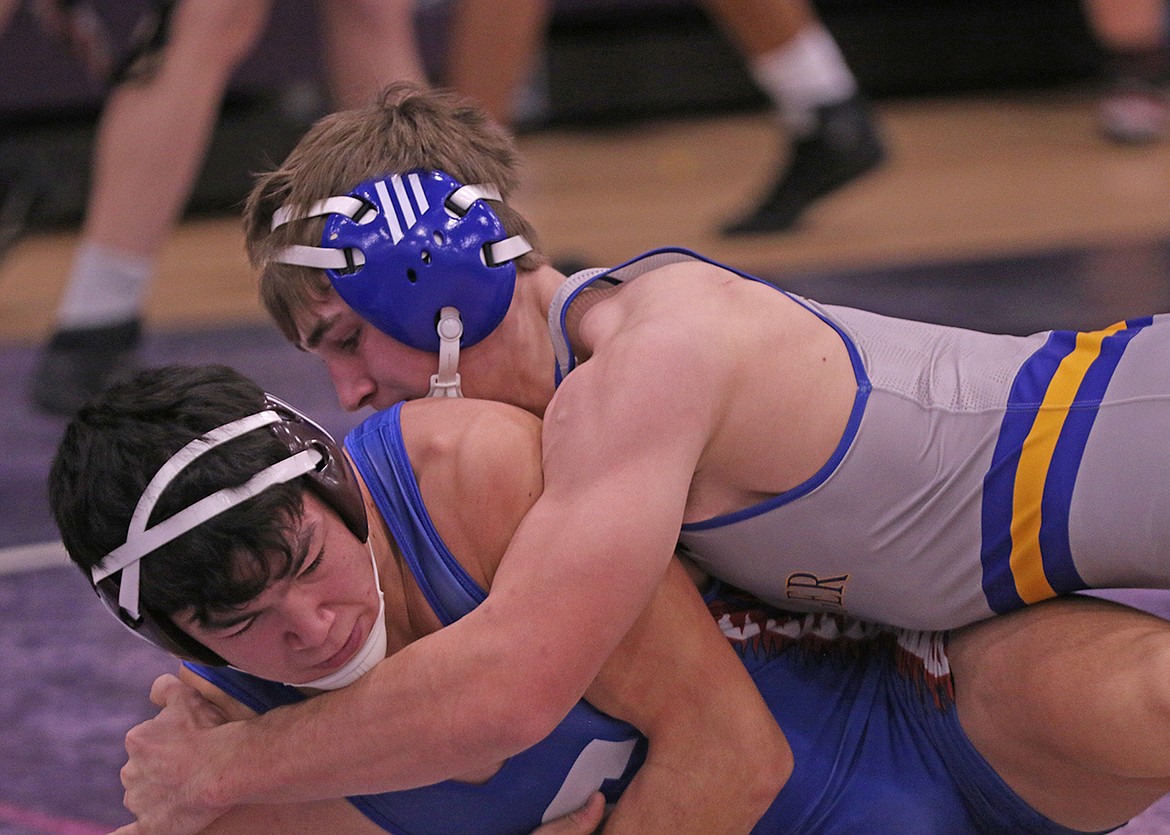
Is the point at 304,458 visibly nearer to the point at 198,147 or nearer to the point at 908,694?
the point at 908,694

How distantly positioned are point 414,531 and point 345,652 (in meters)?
0.15

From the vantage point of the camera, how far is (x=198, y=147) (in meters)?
3.57

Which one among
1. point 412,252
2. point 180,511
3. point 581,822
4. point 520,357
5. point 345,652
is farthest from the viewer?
point 520,357

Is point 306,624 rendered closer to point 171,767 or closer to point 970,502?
Result: point 171,767

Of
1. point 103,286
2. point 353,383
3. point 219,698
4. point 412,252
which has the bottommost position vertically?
point 103,286

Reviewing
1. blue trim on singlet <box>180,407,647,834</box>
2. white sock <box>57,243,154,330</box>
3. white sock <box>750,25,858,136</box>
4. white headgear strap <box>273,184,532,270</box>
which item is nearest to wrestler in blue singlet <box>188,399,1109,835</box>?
blue trim on singlet <box>180,407,647,834</box>

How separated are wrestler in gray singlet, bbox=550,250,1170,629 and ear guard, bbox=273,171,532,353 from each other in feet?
1.35

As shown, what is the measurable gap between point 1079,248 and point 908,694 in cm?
311

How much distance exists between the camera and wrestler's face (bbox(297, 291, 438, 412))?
1956 millimetres

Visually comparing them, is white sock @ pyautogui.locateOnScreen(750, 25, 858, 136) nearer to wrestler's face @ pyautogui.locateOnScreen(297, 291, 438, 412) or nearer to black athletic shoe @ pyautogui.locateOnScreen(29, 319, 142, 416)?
black athletic shoe @ pyautogui.locateOnScreen(29, 319, 142, 416)

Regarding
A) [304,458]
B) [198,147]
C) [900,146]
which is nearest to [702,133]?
[900,146]

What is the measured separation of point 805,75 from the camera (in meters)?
4.66

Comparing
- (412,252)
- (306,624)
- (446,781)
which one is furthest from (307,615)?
(412,252)

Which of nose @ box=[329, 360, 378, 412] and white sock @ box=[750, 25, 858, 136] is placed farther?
white sock @ box=[750, 25, 858, 136]
